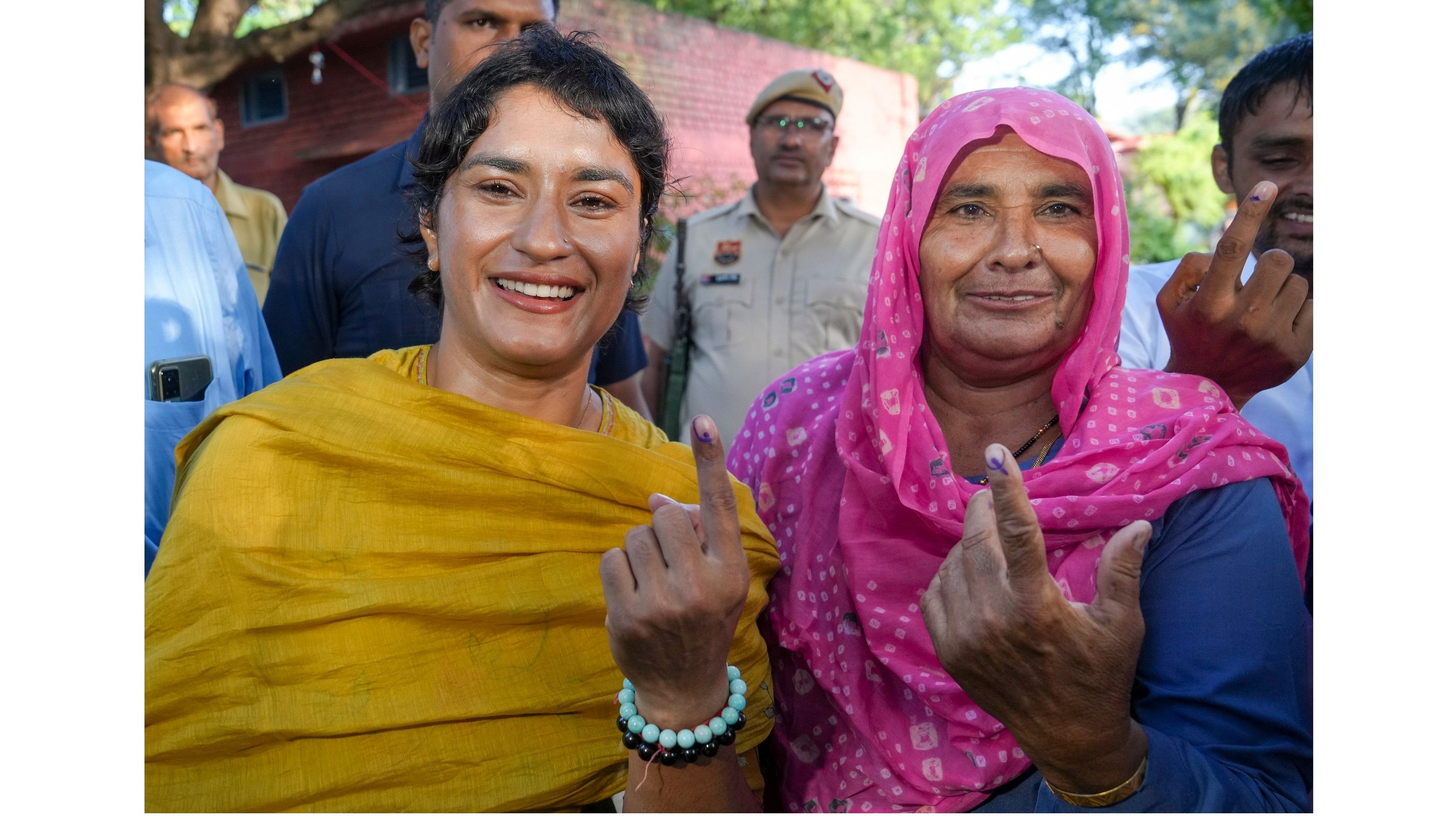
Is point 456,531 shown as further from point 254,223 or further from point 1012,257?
point 254,223

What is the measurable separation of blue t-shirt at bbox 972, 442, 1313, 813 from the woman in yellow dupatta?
27.8 inches

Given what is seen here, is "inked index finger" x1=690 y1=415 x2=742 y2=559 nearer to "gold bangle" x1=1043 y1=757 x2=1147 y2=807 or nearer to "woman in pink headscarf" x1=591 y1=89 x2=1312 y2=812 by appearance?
"woman in pink headscarf" x1=591 y1=89 x2=1312 y2=812

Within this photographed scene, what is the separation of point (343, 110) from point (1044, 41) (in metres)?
17.3

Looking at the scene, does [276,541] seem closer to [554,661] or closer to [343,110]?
[554,661]

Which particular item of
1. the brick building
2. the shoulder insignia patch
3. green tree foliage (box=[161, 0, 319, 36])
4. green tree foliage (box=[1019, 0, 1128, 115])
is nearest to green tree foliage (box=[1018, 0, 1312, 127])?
green tree foliage (box=[1019, 0, 1128, 115])

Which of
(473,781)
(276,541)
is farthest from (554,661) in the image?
(276,541)

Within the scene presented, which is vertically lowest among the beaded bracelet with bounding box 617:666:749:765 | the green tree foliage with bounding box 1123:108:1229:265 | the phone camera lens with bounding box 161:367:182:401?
the beaded bracelet with bounding box 617:666:749:765

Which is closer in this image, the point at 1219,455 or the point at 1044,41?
the point at 1219,455

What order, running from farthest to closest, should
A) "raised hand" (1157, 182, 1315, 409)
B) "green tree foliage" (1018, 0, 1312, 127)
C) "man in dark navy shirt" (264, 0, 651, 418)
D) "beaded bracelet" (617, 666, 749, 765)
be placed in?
"green tree foliage" (1018, 0, 1312, 127), "man in dark navy shirt" (264, 0, 651, 418), "raised hand" (1157, 182, 1315, 409), "beaded bracelet" (617, 666, 749, 765)

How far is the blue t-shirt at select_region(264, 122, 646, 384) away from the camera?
3049 millimetres

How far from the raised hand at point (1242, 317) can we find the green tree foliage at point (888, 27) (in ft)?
47.7

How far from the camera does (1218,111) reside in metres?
3.58

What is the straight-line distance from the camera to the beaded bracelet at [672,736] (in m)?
1.70

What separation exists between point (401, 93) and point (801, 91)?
794 cm
